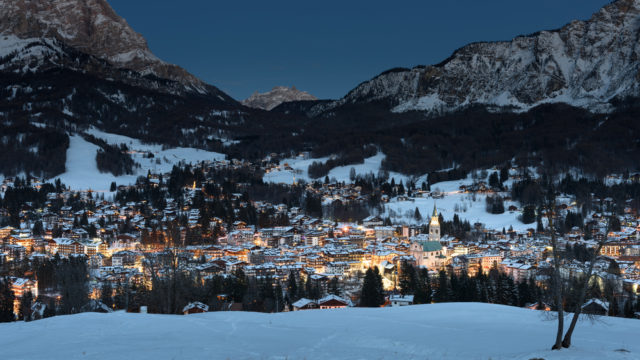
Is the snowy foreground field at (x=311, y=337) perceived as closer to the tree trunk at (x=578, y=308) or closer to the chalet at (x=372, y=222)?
the tree trunk at (x=578, y=308)

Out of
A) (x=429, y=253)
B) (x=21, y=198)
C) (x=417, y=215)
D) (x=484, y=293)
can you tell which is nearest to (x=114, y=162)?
(x=21, y=198)

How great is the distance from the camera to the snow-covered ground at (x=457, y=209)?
131625mm

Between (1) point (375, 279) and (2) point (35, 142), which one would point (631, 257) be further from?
(2) point (35, 142)

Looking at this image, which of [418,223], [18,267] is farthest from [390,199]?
[18,267]

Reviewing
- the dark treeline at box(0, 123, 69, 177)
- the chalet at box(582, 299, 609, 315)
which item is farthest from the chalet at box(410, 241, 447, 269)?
the dark treeline at box(0, 123, 69, 177)

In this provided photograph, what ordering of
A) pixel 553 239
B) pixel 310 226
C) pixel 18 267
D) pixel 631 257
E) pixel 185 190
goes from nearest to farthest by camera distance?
1. pixel 553 239
2. pixel 18 267
3. pixel 631 257
4. pixel 310 226
5. pixel 185 190

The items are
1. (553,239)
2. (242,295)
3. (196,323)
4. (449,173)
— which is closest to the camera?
(553,239)

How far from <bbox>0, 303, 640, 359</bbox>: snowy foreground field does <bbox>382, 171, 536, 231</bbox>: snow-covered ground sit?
11061 centimetres

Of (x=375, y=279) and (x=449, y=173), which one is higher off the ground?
(x=449, y=173)

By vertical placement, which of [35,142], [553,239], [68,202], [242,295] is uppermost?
[35,142]

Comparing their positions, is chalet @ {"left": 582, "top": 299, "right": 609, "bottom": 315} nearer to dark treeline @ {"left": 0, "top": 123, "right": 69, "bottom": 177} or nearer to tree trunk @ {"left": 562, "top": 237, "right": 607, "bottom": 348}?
tree trunk @ {"left": 562, "top": 237, "right": 607, "bottom": 348}

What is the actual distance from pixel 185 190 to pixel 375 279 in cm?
11255

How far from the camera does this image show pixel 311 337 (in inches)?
632

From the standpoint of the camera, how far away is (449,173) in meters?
187
